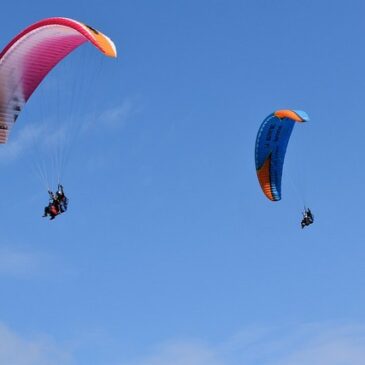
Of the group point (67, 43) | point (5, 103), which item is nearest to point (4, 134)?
point (5, 103)

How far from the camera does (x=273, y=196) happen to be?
58.3 metres

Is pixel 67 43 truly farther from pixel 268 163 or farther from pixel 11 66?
pixel 268 163

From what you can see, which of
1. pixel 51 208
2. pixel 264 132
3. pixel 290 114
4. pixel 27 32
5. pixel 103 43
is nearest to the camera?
pixel 103 43

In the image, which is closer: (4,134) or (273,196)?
(4,134)

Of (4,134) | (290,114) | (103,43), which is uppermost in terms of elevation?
(290,114)

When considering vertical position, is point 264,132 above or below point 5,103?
above

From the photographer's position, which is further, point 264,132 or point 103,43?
point 264,132

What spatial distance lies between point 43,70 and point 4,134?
3.07 meters

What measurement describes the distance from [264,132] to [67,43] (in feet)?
54.2

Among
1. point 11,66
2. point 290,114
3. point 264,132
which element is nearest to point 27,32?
point 11,66

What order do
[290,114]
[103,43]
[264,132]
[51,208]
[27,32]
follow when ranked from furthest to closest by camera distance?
[264,132], [290,114], [51,208], [27,32], [103,43]

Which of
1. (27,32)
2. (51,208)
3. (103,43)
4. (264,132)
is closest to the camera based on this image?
(103,43)

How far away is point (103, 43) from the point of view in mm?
35625

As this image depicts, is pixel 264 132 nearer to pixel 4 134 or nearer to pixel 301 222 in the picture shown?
pixel 301 222
